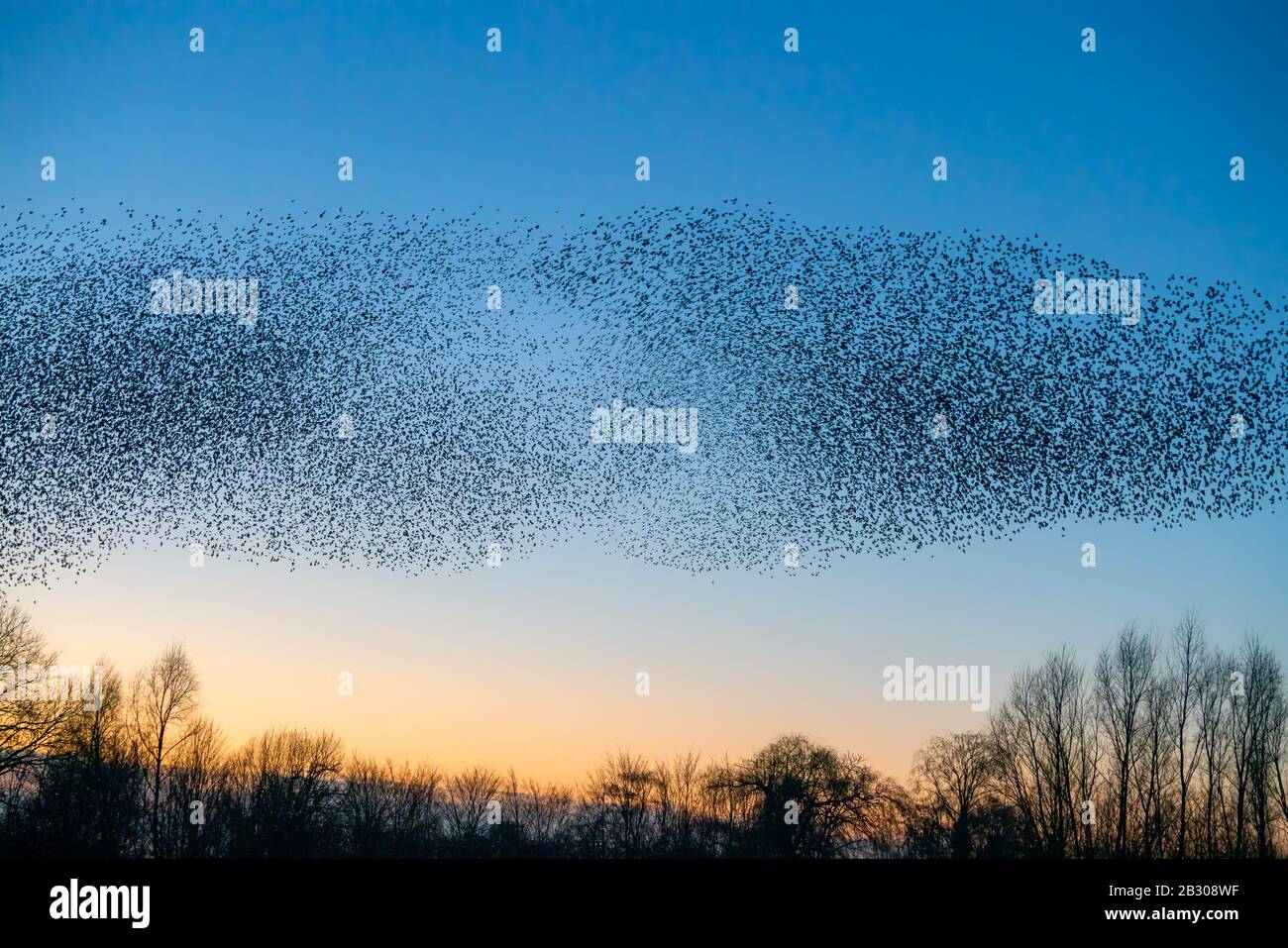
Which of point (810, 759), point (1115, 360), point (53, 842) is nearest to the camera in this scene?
point (1115, 360)
